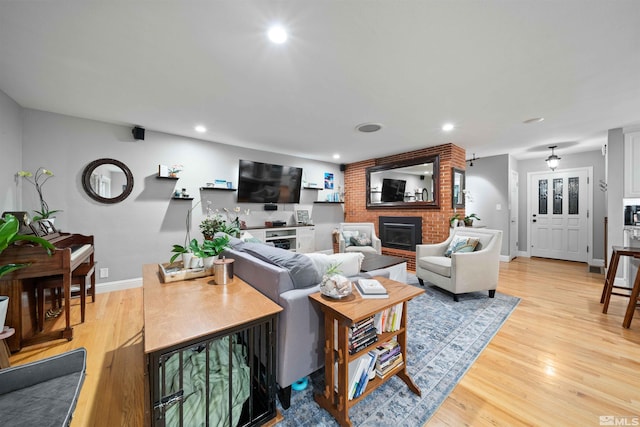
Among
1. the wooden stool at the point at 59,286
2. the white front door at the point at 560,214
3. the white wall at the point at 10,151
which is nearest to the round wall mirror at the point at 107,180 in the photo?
the white wall at the point at 10,151

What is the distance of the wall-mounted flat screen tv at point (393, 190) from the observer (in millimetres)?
4965

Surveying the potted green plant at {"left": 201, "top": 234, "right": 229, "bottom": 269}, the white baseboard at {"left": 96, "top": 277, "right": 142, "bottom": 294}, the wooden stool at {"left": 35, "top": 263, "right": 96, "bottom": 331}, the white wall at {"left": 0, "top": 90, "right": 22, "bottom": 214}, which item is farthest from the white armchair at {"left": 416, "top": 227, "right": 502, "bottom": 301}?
the white wall at {"left": 0, "top": 90, "right": 22, "bottom": 214}

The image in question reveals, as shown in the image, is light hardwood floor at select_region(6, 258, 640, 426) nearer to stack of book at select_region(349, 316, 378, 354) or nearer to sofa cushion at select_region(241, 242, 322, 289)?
stack of book at select_region(349, 316, 378, 354)

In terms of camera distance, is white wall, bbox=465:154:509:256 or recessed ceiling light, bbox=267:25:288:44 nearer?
recessed ceiling light, bbox=267:25:288:44

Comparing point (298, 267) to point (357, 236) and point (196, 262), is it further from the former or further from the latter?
point (357, 236)

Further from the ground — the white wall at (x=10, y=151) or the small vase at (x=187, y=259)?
the white wall at (x=10, y=151)

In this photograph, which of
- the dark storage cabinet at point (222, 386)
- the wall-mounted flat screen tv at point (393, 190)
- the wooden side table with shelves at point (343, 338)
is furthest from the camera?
the wall-mounted flat screen tv at point (393, 190)

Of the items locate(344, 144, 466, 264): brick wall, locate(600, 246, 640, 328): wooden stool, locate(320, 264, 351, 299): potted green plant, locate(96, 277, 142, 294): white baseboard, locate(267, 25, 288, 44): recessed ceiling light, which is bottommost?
locate(96, 277, 142, 294): white baseboard

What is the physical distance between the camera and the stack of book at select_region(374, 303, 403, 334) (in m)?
1.45

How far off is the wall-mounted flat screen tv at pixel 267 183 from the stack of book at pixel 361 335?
345 cm

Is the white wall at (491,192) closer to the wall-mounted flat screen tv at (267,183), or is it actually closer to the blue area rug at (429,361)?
the blue area rug at (429,361)

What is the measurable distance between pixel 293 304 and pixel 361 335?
16.8 inches

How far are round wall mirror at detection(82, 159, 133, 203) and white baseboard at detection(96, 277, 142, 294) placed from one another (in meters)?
1.11

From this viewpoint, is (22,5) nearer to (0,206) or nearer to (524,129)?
(0,206)
